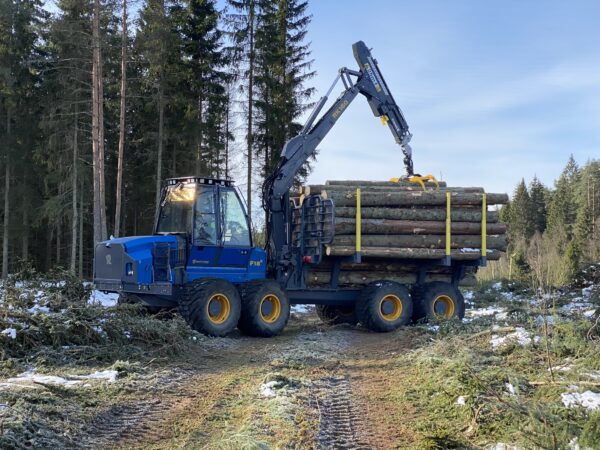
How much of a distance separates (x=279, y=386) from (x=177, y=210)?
583 centimetres

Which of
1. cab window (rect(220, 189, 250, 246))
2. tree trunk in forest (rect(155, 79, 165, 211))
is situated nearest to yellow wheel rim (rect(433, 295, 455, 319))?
cab window (rect(220, 189, 250, 246))

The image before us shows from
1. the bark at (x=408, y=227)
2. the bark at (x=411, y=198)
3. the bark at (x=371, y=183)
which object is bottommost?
the bark at (x=408, y=227)

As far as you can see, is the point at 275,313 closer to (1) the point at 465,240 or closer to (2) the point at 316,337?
(2) the point at 316,337

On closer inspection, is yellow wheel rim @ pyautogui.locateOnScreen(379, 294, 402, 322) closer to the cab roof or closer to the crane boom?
the crane boom

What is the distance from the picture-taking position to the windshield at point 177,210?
11.0 m

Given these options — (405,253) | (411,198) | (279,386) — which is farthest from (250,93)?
(279,386)

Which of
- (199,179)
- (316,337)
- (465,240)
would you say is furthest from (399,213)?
(199,179)

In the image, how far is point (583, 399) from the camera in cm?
472

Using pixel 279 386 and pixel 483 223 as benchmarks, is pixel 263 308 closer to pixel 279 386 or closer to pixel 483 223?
pixel 279 386

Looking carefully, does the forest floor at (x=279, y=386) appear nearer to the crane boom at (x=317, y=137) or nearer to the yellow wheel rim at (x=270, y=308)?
the yellow wheel rim at (x=270, y=308)

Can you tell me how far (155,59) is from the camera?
22.7m

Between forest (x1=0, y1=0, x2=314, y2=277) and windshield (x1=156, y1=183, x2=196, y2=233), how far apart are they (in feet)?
40.9

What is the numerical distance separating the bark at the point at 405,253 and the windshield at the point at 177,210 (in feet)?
9.77

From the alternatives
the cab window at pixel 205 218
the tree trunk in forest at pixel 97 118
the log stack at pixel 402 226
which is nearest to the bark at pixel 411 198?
the log stack at pixel 402 226
